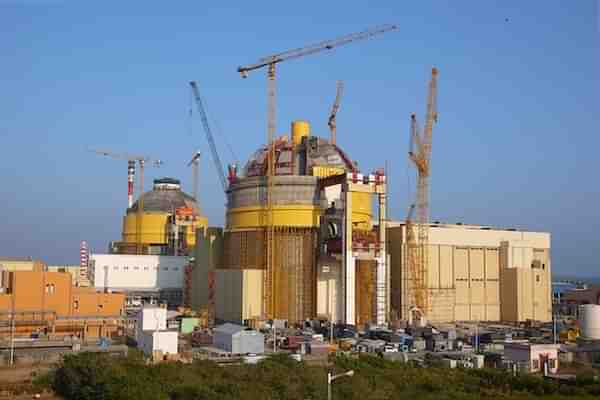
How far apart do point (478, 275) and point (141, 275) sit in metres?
44.1

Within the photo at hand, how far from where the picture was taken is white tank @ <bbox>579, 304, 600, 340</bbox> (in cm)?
6366

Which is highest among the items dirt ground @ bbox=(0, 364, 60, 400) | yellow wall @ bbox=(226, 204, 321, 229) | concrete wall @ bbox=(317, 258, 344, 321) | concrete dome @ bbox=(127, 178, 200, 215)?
concrete dome @ bbox=(127, 178, 200, 215)

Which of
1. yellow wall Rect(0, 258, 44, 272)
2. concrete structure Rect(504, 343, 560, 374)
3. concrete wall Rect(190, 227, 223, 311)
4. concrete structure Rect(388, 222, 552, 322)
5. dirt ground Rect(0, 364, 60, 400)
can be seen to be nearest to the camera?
dirt ground Rect(0, 364, 60, 400)

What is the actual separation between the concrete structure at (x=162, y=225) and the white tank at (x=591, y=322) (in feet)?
173

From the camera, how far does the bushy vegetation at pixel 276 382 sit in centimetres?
3572

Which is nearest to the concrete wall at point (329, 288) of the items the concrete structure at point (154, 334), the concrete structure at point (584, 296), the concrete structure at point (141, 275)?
the concrete structure at point (154, 334)

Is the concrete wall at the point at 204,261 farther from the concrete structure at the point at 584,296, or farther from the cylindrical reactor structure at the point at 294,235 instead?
the concrete structure at the point at 584,296

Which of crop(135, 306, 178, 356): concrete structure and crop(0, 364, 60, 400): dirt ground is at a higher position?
crop(135, 306, 178, 356): concrete structure

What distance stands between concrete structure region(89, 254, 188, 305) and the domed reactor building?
877 inches

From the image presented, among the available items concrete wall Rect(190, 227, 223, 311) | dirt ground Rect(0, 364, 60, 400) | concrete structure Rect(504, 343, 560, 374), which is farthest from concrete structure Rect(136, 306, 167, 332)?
concrete structure Rect(504, 343, 560, 374)

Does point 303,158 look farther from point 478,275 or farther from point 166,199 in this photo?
point 166,199

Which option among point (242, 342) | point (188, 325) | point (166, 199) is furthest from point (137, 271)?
point (242, 342)

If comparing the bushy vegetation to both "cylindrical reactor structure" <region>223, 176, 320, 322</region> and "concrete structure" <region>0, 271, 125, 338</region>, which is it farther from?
"cylindrical reactor structure" <region>223, 176, 320, 322</region>

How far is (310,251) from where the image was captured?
2790 inches
